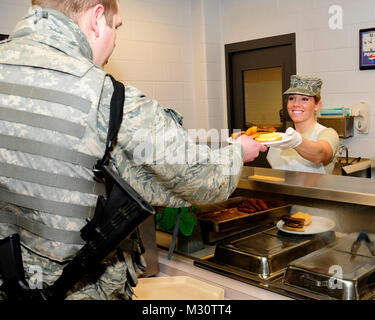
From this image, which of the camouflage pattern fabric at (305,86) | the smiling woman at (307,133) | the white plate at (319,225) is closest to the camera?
the white plate at (319,225)

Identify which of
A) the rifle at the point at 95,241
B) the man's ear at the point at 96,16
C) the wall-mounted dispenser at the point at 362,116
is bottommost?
the rifle at the point at 95,241

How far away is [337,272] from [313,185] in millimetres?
311

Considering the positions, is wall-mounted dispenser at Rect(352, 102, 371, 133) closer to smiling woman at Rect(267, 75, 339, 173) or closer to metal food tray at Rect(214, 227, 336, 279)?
smiling woman at Rect(267, 75, 339, 173)

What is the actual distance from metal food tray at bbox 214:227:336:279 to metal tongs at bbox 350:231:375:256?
73mm

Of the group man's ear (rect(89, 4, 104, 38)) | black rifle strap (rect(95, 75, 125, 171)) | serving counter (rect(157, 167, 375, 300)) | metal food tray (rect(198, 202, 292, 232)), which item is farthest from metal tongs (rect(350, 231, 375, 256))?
man's ear (rect(89, 4, 104, 38))

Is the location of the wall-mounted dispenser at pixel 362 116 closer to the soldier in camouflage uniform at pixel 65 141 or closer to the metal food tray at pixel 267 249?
the metal food tray at pixel 267 249

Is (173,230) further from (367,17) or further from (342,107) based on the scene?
(367,17)

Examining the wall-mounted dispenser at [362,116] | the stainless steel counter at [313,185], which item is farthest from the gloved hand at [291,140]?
the wall-mounted dispenser at [362,116]

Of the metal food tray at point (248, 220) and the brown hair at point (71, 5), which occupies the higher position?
the brown hair at point (71, 5)

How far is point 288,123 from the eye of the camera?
406cm

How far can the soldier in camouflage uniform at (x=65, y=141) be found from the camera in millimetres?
963

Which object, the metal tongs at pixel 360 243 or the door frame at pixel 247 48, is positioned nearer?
the metal tongs at pixel 360 243

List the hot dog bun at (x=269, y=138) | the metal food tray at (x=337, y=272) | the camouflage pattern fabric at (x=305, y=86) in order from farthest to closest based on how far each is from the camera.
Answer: the camouflage pattern fabric at (x=305, y=86)
the hot dog bun at (x=269, y=138)
the metal food tray at (x=337, y=272)
